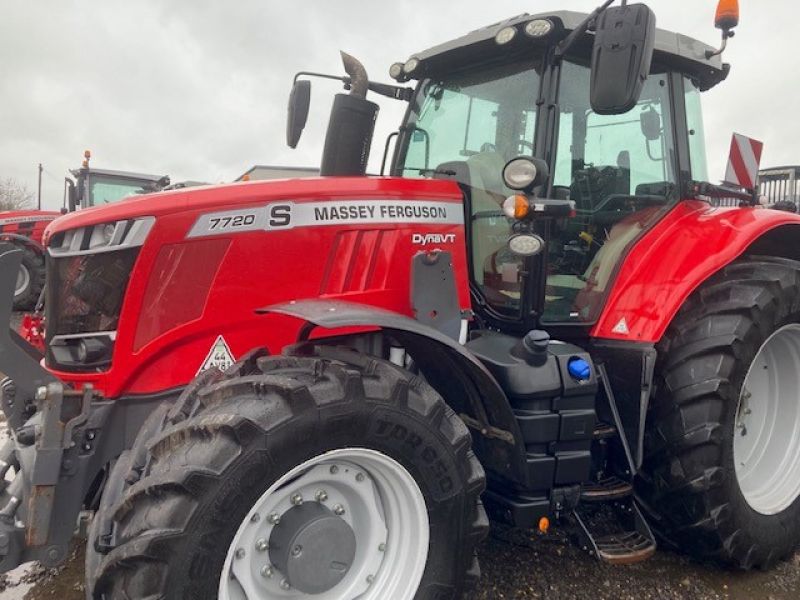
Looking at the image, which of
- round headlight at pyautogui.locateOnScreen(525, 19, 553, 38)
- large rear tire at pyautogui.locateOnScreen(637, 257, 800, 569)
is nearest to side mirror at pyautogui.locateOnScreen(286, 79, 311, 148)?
round headlight at pyautogui.locateOnScreen(525, 19, 553, 38)

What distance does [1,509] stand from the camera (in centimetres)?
196

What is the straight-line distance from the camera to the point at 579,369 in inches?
95.8

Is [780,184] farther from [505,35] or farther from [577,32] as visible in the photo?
[577,32]

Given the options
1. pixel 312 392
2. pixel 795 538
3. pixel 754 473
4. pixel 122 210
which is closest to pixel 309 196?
pixel 122 210

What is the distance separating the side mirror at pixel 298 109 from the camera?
2852 millimetres

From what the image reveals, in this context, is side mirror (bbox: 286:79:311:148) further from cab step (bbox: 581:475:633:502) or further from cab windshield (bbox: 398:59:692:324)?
cab step (bbox: 581:475:633:502)

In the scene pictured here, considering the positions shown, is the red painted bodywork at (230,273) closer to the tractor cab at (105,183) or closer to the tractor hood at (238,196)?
the tractor hood at (238,196)

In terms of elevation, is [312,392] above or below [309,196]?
below

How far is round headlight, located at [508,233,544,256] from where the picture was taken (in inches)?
92.9

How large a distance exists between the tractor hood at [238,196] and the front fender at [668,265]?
0.94 meters

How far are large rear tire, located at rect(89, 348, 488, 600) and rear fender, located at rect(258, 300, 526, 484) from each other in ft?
0.46

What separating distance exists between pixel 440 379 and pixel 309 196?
0.84m

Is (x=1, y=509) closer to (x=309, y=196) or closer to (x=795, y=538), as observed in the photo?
(x=309, y=196)

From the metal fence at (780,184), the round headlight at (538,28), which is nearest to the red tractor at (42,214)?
the round headlight at (538,28)
